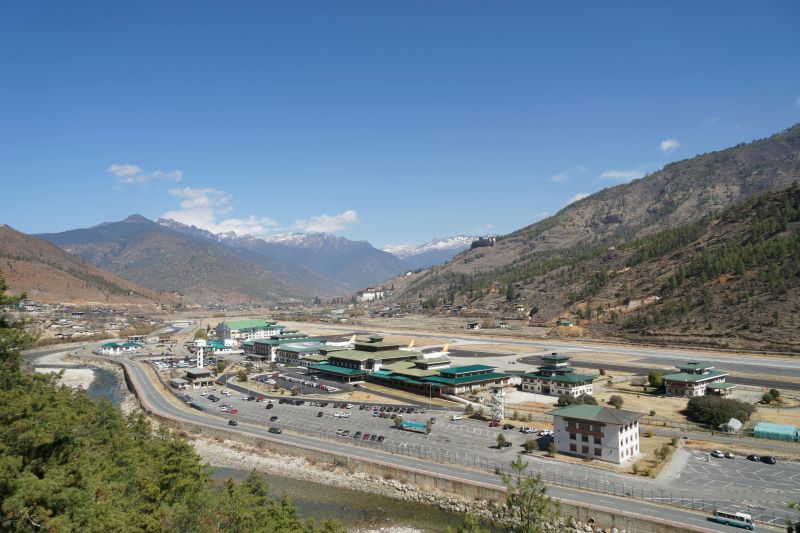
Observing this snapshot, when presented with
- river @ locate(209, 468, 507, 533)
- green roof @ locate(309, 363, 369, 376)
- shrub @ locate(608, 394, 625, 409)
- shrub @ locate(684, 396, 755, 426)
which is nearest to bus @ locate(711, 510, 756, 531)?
river @ locate(209, 468, 507, 533)

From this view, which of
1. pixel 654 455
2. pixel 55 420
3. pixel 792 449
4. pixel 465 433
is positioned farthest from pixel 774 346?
pixel 55 420

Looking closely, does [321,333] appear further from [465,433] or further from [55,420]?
[55,420]

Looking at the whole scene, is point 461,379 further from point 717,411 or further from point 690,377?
point 717,411

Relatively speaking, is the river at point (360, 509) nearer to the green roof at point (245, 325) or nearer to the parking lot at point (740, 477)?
the parking lot at point (740, 477)

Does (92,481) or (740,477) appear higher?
(92,481)

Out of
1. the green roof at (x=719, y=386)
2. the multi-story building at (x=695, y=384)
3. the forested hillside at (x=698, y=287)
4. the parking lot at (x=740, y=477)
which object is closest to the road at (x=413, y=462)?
the parking lot at (x=740, y=477)

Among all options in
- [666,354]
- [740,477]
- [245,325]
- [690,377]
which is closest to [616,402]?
[690,377]
